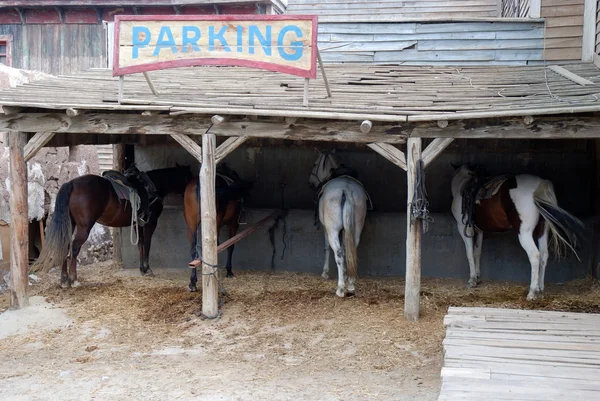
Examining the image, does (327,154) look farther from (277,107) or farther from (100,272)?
(100,272)

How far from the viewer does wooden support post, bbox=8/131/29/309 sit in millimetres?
8570

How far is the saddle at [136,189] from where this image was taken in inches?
391

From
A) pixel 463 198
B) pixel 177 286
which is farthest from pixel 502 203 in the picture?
pixel 177 286

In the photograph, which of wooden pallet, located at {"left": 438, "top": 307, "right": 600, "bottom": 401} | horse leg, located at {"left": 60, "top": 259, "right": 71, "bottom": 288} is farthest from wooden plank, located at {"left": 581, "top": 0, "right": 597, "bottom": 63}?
horse leg, located at {"left": 60, "top": 259, "right": 71, "bottom": 288}

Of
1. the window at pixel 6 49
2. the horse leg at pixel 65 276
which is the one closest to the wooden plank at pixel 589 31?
the horse leg at pixel 65 276

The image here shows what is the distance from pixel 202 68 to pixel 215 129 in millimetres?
2715

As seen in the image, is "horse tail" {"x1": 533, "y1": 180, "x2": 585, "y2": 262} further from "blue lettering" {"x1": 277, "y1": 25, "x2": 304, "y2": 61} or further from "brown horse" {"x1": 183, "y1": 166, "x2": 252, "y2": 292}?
"brown horse" {"x1": 183, "y1": 166, "x2": 252, "y2": 292}

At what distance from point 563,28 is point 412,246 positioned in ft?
15.2

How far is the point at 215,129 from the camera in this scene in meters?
8.17

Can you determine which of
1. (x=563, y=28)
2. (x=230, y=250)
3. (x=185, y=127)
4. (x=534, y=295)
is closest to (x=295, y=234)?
(x=230, y=250)

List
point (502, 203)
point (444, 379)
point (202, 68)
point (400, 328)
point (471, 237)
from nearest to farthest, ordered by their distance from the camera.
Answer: point (444, 379)
point (400, 328)
point (502, 203)
point (471, 237)
point (202, 68)

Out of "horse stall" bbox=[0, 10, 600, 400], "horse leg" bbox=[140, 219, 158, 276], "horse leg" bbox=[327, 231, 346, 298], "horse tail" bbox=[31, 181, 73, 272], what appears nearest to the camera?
"horse stall" bbox=[0, 10, 600, 400]

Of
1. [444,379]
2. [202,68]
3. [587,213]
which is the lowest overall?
[444,379]

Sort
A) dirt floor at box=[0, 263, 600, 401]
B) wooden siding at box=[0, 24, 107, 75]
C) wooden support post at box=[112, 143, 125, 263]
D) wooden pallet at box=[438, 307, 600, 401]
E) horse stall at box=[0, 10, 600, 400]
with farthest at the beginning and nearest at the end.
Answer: wooden siding at box=[0, 24, 107, 75]
wooden support post at box=[112, 143, 125, 263]
horse stall at box=[0, 10, 600, 400]
dirt floor at box=[0, 263, 600, 401]
wooden pallet at box=[438, 307, 600, 401]
